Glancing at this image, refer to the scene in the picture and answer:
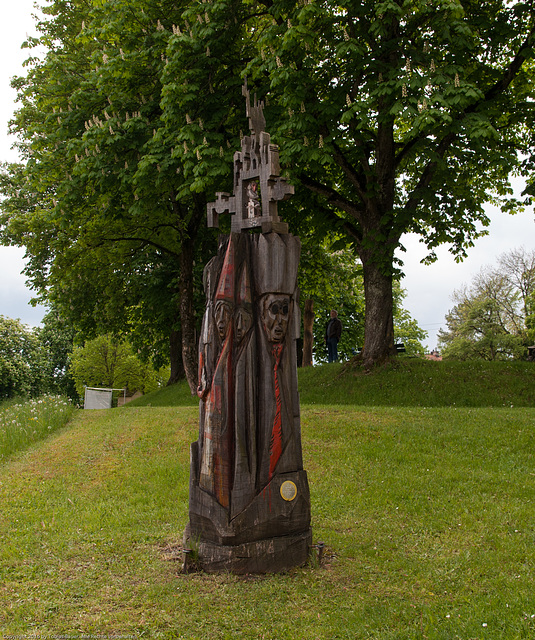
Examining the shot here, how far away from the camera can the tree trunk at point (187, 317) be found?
19344 millimetres

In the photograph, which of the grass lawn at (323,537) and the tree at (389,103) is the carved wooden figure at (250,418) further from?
the tree at (389,103)

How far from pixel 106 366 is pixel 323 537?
36.1 meters

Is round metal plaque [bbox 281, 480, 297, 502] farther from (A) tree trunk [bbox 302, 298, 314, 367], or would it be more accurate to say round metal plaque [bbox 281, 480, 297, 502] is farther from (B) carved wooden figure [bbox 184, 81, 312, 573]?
(A) tree trunk [bbox 302, 298, 314, 367]

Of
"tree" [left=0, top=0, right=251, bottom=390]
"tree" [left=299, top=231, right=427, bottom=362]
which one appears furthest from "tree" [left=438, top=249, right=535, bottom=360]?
"tree" [left=0, top=0, right=251, bottom=390]

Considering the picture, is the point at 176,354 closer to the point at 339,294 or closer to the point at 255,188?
the point at 339,294

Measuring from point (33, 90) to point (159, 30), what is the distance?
4.96 meters

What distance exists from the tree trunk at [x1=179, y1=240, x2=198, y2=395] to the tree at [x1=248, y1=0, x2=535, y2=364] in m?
5.06

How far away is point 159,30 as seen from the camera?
50.3ft

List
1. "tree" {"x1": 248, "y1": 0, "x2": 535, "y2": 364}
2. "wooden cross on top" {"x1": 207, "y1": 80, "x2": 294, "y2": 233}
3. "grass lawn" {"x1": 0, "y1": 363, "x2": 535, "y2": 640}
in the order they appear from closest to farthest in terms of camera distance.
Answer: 1. "grass lawn" {"x1": 0, "y1": 363, "x2": 535, "y2": 640}
2. "wooden cross on top" {"x1": 207, "y1": 80, "x2": 294, "y2": 233}
3. "tree" {"x1": 248, "y1": 0, "x2": 535, "y2": 364}

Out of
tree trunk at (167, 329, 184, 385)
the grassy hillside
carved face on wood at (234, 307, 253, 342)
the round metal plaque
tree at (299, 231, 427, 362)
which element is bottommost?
the round metal plaque

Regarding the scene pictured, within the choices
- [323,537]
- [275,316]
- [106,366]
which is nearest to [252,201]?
[275,316]

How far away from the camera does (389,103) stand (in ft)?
43.6

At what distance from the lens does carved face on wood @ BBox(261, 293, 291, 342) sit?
6.16 m

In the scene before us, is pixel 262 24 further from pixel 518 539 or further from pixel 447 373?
pixel 518 539
